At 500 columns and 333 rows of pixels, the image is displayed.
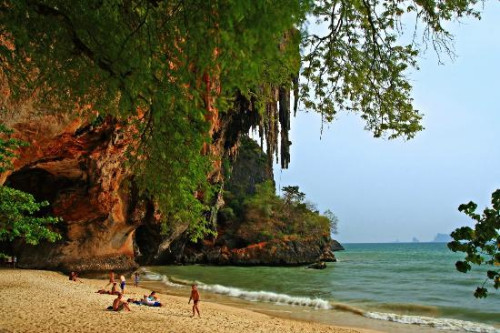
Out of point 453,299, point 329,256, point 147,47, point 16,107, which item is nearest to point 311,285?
point 453,299

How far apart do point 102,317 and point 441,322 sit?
12463 mm

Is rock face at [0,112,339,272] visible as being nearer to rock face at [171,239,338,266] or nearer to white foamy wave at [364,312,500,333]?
rock face at [171,239,338,266]

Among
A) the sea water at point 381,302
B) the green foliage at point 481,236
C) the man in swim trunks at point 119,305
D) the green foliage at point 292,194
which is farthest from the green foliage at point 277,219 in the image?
the green foliage at point 481,236

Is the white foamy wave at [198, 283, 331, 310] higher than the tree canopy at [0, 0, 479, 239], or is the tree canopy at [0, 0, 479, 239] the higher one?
the tree canopy at [0, 0, 479, 239]

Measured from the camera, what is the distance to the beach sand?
33.2 feet

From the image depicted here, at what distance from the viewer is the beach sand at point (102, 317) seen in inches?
398

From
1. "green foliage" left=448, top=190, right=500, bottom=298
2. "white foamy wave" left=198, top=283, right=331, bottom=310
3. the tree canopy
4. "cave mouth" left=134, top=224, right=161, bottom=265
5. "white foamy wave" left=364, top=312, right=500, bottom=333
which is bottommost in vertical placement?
"white foamy wave" left=198, top=283, right=331, bottom=310

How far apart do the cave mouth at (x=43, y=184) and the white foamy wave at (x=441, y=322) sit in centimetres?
1912

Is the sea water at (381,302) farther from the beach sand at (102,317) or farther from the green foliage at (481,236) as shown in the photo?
the green foliage at (481,236)

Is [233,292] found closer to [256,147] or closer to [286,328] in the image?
[286,328]

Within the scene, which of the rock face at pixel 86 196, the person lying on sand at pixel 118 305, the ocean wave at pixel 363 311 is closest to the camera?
the person lying on sand at pixel 118 305

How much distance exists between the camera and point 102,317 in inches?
455

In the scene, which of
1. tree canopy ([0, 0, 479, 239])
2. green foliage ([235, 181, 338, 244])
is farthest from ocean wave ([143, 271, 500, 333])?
green foliage ([235, 181, 338, 244])

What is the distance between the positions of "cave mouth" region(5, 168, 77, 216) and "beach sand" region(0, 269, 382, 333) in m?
8.18
